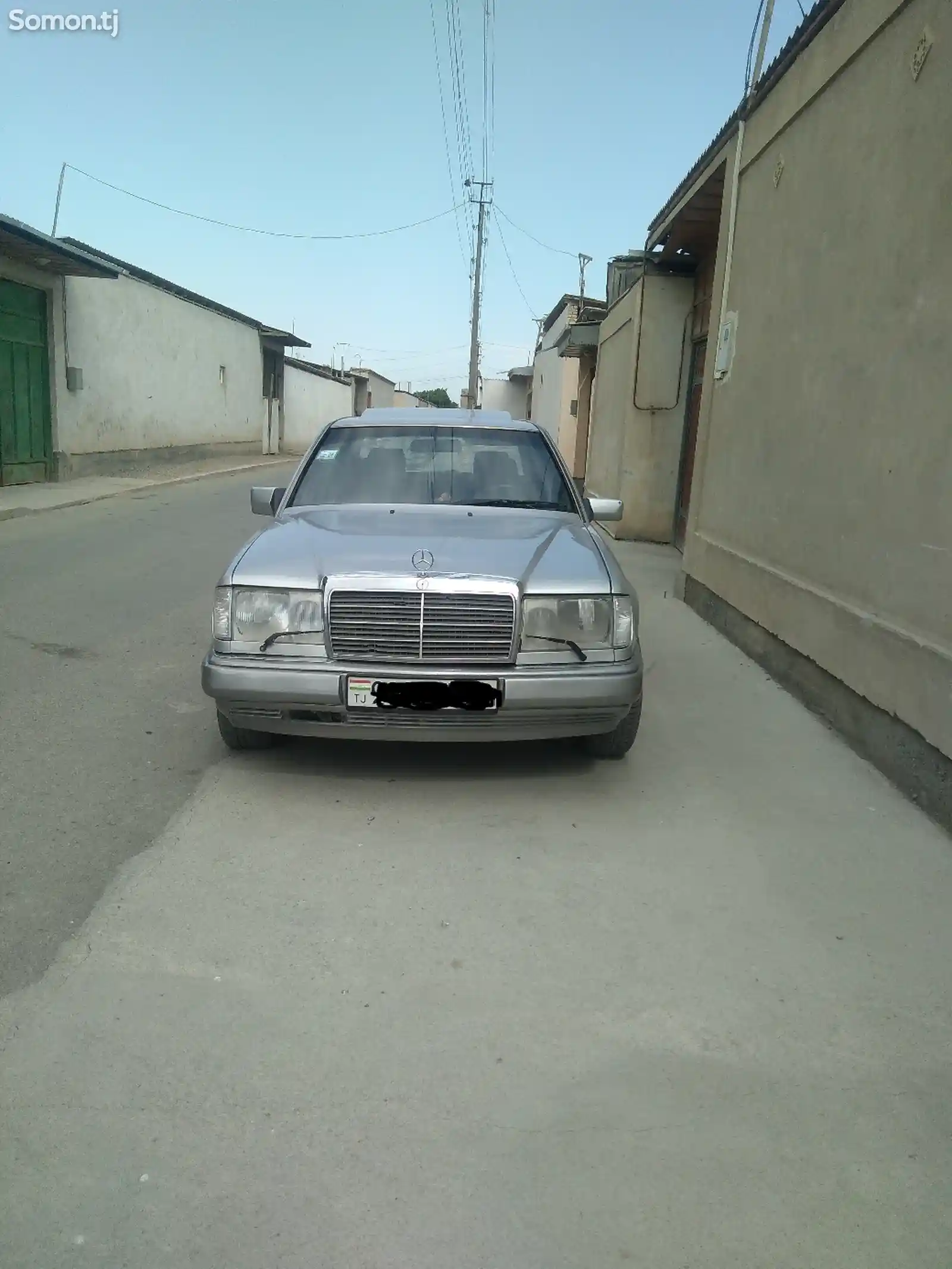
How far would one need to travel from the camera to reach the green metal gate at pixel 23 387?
15.1 meters

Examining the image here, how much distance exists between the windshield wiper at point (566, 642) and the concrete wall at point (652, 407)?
31.5 ft

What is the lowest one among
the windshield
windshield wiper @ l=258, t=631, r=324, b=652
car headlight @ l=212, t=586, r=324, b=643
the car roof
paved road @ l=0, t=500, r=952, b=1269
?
paved road @ l=0, t=500, r=952, b=1269

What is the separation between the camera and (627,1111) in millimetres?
2289

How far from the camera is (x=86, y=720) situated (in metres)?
4.88

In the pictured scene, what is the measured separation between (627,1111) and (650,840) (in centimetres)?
156

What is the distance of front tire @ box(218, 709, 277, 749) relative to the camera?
14.0 ft

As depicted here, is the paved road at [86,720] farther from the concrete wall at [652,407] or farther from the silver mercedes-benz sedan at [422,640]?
the concrete wall at [652,407]

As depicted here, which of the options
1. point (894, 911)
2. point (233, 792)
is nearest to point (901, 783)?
point (894, 911)

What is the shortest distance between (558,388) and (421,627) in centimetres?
2417

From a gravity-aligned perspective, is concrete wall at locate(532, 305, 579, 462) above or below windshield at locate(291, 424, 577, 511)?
above

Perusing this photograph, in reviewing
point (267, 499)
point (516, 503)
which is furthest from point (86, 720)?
point (516, 503)

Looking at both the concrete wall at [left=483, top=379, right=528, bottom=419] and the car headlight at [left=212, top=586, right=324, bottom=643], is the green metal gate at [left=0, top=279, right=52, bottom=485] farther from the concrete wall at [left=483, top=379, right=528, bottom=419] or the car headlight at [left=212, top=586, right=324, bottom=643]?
the concrete wall at [left=483, top=379, right=528, bottom=419]

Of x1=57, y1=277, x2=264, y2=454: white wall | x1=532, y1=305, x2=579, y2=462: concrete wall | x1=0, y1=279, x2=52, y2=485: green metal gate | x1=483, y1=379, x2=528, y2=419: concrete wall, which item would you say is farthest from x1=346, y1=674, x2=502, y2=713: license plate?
x1=483, y1=379, x2=528, y2=419: concrete wall

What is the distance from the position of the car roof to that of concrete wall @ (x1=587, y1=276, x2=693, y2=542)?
7.44 m
